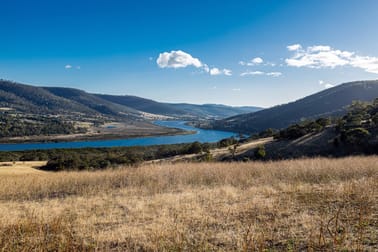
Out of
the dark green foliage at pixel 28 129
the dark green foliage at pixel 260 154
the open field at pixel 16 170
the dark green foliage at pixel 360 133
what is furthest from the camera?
the dark green foliage at pixel 28 129

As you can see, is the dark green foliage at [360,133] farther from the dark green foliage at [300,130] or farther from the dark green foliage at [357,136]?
the dark green foliage at [300,130]

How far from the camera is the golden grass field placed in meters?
3.81

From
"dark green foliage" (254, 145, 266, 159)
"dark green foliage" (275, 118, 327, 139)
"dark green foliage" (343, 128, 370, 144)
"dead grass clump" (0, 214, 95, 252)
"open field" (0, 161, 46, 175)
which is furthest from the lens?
"dark green foliage" (275, 118, 327, 139)

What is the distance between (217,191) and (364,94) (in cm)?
16361

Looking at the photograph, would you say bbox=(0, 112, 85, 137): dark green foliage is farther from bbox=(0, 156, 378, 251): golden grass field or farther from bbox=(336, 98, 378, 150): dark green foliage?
bbox=(0, 156, 378, 251): golden grass field

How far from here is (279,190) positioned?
725 cm

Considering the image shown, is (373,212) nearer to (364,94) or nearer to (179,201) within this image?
(179,201)

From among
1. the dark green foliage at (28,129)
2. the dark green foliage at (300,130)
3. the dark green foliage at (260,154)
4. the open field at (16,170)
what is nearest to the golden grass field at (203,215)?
the open field at (16,170)

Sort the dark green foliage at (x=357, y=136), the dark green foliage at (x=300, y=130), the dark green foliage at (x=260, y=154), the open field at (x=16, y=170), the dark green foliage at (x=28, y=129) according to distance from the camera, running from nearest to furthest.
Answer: the open field at (x=16, y=170)
the dark green foliage at (x=357, y=136)
the dark green foliage at (x=260, y=154)
the dark green foliage at (x=300, y=130)
the dark green foliage at (x=28, y=129)

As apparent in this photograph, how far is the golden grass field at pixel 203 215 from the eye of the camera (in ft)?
12.5

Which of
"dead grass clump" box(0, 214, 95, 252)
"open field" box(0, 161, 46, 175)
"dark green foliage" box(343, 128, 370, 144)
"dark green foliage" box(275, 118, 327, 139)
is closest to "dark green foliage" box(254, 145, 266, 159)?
"dark green foliage" box(275, 118, 327, 139)

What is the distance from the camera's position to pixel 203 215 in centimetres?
525

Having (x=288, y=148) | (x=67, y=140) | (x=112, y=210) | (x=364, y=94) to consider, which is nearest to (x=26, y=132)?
(x=67, y=140)

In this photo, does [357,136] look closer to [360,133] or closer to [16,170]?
[360,133]
